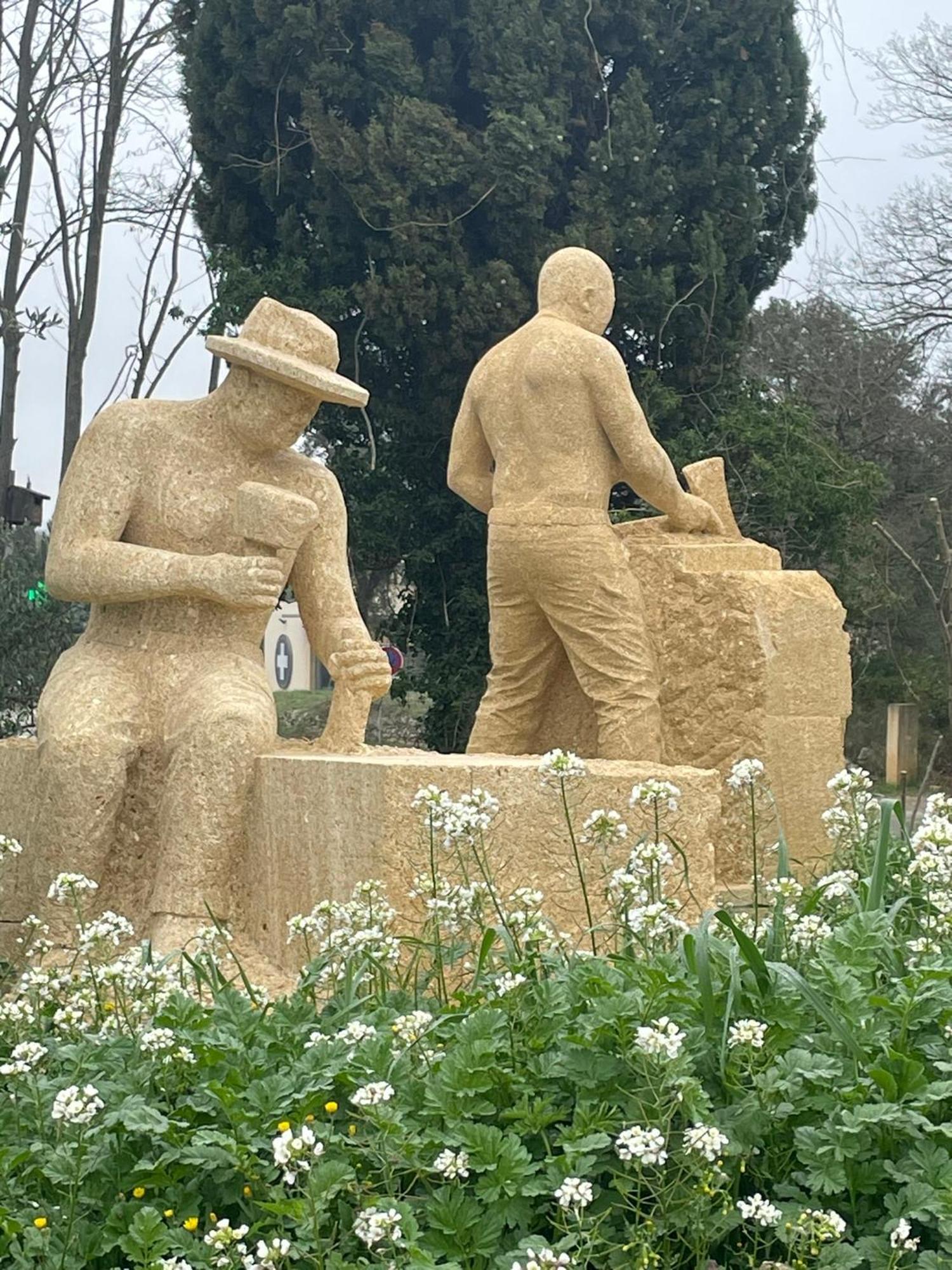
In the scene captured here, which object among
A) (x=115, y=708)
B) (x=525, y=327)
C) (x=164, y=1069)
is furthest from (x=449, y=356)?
(x=164, y=1069)

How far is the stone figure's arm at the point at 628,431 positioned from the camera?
7.11m

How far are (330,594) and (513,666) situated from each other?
256cm

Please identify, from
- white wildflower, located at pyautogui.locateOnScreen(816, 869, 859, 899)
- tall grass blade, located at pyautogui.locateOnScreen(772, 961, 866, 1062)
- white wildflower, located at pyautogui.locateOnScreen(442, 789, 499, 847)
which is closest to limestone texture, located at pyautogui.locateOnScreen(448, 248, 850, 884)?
white wildflower, located at pyautogui.locateOnScreen(816, 869, 859, 899)

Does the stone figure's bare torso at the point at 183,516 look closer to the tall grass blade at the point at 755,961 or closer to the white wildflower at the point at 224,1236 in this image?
the tall grass blade at the point at 755,961

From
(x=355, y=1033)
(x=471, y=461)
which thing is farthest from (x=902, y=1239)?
(x=471, y=461)

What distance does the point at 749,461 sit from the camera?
48.5 ft

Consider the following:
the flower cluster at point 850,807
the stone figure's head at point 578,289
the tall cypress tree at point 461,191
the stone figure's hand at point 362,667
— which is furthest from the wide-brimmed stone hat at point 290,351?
the tall cypress tree at point 461,191

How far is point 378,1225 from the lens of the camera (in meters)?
2.02

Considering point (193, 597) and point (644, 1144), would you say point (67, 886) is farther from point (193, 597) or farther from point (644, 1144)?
point (193, 597)

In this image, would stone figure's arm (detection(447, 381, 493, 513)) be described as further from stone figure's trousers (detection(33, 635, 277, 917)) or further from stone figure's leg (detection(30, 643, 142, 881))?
stone figure's leg (detection(30, 643, 142, 881))

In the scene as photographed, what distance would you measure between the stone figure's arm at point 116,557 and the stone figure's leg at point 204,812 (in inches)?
13.8

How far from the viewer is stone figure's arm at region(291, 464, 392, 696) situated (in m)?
A: 5.09

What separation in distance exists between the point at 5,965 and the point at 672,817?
6.00 feet

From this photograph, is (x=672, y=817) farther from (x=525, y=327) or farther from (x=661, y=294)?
(x=661, y=294)
